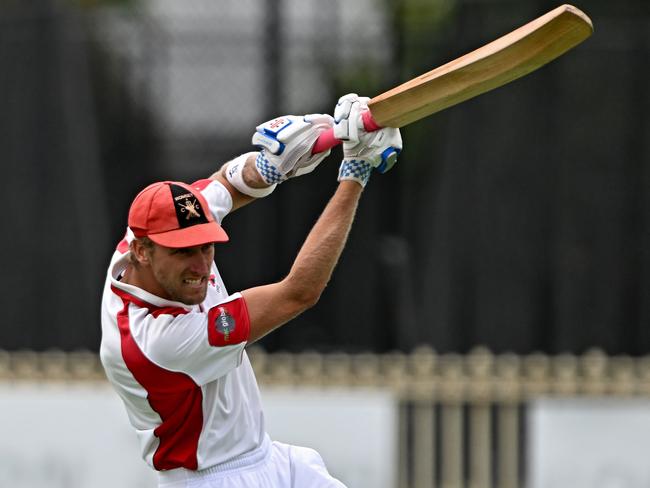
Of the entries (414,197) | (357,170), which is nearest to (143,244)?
(357,170)

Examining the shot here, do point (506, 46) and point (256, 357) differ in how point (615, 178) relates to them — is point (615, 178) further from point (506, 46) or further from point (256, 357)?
point (506, 46)

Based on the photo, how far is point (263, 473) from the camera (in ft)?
15.0

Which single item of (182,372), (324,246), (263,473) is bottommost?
(263,473)

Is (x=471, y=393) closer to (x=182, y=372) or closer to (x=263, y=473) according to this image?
(x=263, y=473)

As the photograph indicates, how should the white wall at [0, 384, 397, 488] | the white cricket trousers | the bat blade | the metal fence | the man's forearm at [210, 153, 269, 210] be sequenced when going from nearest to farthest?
the bat blade < the white cricket trousers < the man's forearm at [210, 153, 269, 210] < the white wall at [0, 384, 397, 488] < the metal fence

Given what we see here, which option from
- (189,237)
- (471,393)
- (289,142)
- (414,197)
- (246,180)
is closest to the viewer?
(189,237)

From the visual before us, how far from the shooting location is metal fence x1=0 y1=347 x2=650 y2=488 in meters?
8.75

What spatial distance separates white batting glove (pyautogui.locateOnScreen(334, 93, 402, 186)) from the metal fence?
4.49 m

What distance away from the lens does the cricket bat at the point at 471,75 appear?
4.19 m

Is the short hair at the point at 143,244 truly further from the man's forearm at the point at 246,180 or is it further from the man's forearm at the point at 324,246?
the man's forearm at the point at 246,180

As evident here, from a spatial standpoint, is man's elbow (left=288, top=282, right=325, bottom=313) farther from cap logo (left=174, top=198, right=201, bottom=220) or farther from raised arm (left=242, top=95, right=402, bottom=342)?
cap logo (left=174, top=198, right=201, bottom=220)

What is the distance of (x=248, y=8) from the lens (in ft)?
31.0

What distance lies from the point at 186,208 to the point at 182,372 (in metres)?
0.47

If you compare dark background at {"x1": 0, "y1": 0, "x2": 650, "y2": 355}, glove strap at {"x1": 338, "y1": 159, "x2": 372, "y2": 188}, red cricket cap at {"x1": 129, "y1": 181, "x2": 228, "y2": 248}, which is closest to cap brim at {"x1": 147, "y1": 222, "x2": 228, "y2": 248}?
red cricket cap at {"x1": 129, "y1": 181, "x2": 228, "y2": 248}
